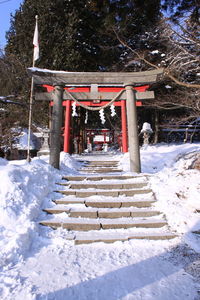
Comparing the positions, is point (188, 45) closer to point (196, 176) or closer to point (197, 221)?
point (196, 176)

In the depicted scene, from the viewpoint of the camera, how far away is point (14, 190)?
143 inches

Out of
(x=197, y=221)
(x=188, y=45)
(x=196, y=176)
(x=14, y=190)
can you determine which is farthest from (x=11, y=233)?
(x=188, y=45)

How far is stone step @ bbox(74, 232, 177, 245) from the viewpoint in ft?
10.4

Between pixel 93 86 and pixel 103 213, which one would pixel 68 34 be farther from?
pixel 103 213

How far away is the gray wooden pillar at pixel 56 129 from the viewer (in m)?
6.07

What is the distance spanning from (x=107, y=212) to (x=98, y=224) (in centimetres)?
41

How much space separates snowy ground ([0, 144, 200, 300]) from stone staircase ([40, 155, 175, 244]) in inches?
5.9

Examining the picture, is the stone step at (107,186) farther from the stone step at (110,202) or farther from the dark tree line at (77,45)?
the dark tree line at (77,45)

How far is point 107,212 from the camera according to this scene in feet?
12.7

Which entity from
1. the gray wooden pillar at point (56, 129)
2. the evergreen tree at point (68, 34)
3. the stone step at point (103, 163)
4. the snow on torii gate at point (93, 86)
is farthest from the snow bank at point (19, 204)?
the evergreen tree at point (68, 34)

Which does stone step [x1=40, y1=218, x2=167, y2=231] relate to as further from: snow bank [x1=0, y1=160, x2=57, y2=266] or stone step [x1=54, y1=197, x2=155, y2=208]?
stone step [x1=54, y1=197, x2=155, y2=208]

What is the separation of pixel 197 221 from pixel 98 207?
1.90 meters

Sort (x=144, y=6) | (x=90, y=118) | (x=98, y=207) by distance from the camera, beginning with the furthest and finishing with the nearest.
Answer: (x=90, y=118) < (x=144, y=6) < (x=98, y=207)

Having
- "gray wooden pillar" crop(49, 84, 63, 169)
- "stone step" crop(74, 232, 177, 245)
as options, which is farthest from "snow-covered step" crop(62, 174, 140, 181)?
"stone step" crop(74, 232, 177, 245)
